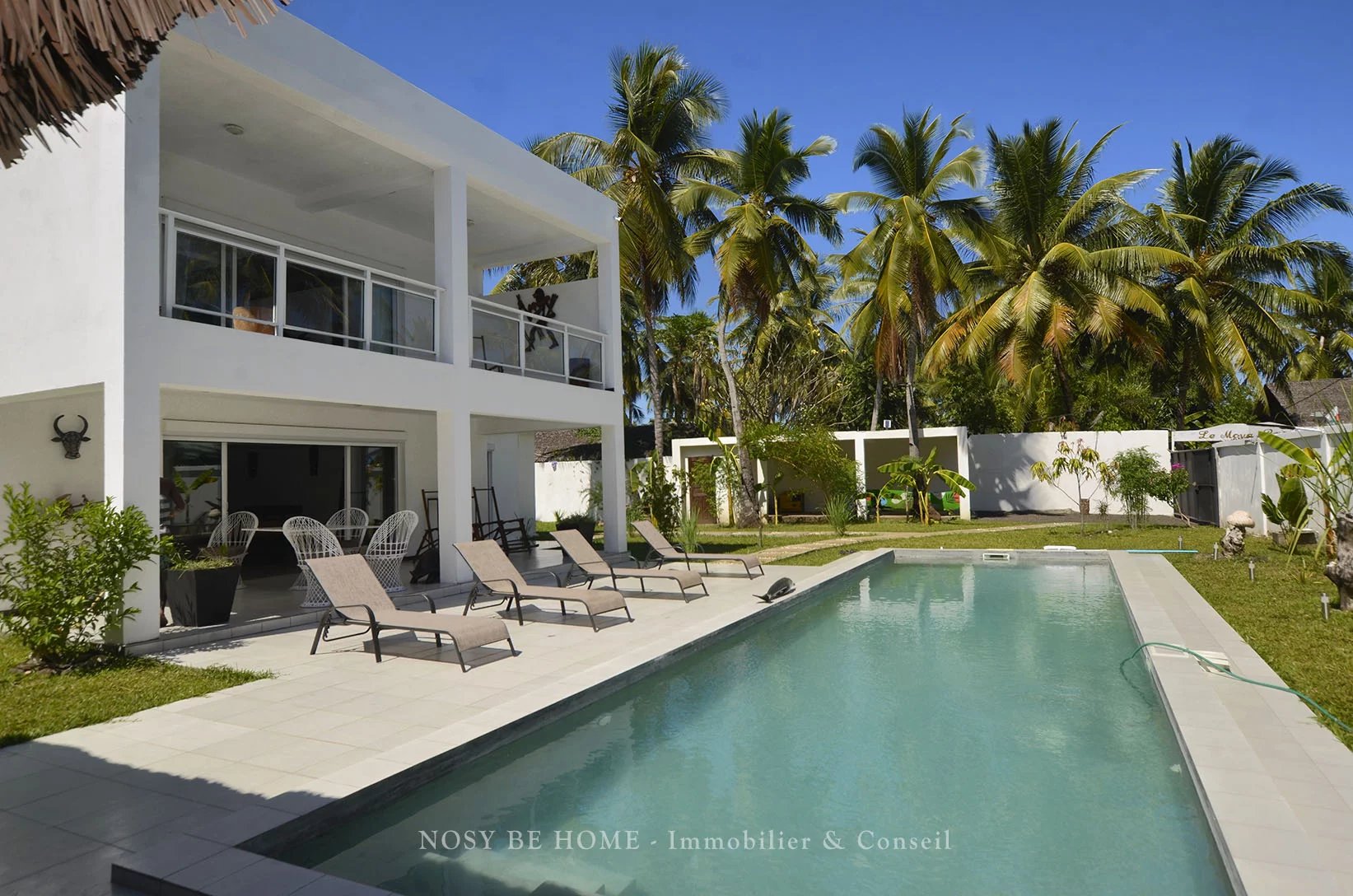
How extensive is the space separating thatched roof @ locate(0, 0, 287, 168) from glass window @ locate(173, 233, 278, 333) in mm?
5621

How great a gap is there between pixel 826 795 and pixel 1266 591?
832cm

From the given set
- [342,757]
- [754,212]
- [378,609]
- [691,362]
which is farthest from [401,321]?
[691,362]

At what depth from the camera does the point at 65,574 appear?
6547 millimetres

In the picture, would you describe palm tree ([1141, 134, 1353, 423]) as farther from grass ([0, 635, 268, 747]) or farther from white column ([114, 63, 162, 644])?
grass ([0, 635, 268, 747])

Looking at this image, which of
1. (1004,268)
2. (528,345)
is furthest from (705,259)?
(528,345)

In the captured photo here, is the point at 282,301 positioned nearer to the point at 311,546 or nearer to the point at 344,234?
the point at 311,546

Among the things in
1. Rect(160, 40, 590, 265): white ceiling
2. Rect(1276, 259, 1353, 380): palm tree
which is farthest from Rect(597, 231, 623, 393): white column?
Rect(1276, 259, 1353, 380): palm tree

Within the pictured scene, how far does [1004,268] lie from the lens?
25453 mm

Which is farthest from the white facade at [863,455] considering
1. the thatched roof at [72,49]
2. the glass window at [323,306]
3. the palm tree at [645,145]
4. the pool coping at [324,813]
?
the thatched roof at [72,49]

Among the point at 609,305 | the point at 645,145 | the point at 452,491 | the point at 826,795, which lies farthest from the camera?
the point at 645,145

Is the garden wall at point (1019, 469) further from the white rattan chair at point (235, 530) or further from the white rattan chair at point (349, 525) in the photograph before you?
the white rattan chair at point (235, 530)

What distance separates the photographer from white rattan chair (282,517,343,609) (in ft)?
29.6

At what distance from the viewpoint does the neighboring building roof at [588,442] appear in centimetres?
3291

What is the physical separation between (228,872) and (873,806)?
10.5ft
